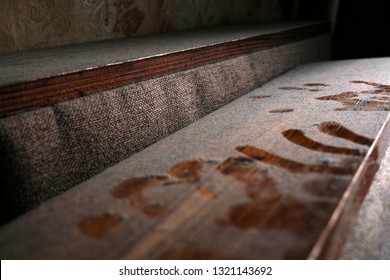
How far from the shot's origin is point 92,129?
92 cm

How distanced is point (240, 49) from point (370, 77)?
48 cm

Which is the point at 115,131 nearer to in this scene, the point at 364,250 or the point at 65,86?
the point at 65,86

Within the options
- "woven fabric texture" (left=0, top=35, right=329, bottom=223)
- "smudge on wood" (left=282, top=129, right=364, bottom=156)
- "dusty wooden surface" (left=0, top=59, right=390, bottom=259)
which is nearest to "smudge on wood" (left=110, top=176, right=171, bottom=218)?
"dusty wooden surface" (left=0, top=59, right=390, bottom=259)

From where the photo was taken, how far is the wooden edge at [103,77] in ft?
2.59

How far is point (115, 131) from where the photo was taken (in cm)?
98

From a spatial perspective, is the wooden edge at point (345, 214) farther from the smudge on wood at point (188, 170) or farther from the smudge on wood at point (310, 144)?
the smudge on wood at point (188, 170)

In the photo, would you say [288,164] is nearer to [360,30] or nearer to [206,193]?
[206,193]

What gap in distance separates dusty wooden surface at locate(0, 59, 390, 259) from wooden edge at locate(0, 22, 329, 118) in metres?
0.19

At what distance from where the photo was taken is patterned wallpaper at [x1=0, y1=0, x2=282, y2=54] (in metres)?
1.41

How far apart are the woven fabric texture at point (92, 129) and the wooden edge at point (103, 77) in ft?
0.05

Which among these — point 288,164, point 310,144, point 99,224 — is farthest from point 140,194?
point 310,144

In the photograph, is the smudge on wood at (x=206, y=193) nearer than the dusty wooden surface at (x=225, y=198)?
No

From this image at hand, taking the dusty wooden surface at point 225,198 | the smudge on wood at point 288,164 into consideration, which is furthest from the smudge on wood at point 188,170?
the smudge on wood at point 288,164

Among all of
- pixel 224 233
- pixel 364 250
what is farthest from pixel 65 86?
pixel 364 250
